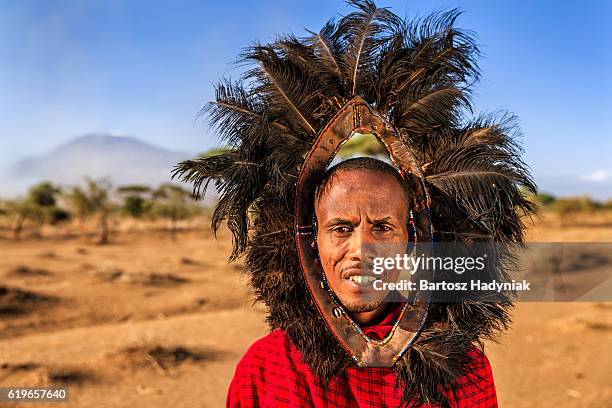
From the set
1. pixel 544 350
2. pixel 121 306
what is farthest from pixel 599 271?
pixel 121 306

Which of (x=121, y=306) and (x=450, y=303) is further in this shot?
(x=121, y=306)

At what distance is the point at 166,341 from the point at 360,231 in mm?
7106

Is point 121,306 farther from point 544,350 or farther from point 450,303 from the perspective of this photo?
point 450,303

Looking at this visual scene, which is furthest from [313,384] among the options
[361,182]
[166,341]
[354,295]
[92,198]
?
[92,198]

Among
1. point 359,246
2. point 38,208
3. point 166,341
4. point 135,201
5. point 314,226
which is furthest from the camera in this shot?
point 135,201

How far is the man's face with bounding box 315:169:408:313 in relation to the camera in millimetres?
1896

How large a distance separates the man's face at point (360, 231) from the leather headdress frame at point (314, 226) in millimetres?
62

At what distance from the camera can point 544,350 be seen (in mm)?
8078

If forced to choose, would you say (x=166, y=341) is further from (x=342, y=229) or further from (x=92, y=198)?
(x=92, y=198)

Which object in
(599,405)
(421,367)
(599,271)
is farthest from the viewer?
(599,271)

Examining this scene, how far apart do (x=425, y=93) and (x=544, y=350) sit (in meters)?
7.62

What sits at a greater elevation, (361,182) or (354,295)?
(361,182)

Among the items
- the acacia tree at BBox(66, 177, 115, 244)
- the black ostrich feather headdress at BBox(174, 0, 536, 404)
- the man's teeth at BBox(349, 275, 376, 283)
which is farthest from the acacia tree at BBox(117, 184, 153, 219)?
the man's teeth at BBox(349, 275, 376, 283)

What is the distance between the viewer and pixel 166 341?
8.12 meters
